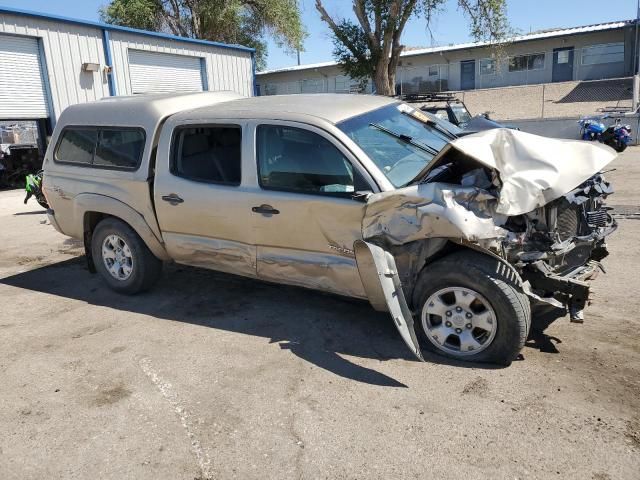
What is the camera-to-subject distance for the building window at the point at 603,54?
102ft

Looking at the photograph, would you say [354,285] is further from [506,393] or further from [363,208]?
[506,393]

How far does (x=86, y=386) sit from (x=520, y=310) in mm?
3048

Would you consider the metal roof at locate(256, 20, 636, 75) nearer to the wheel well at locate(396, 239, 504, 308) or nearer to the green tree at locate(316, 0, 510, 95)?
the green tree at locate(316, 0, 510, 95)

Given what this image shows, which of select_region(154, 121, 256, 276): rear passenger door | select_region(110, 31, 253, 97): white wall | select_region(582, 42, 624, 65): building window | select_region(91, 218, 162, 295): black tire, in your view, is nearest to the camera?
select_region(154, 121, 256, 276): rear passenger door

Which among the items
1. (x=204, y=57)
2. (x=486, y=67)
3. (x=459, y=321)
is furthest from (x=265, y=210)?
(x=486, y=67)

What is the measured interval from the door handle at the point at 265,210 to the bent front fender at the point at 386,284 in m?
0.83

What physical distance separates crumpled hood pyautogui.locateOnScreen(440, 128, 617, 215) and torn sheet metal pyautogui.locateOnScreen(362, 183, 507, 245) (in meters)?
0.14

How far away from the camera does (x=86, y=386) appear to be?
384 centimetres

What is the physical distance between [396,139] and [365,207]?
89cm

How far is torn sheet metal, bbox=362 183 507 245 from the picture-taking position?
11.5ft

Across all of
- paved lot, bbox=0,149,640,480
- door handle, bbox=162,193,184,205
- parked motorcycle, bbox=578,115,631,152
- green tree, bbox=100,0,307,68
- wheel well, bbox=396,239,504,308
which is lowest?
paved lot, bbox=0,149,640,480

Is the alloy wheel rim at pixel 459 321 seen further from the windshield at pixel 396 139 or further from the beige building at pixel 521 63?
the beige building at pixel 521 63

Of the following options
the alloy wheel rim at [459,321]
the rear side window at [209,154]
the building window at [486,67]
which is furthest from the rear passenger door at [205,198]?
the building window at [486,67]

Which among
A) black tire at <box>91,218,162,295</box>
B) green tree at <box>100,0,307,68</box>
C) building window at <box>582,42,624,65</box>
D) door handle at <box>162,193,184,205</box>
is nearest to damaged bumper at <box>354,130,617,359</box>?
door handle at <box>162,193,184,205</box>
